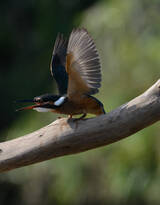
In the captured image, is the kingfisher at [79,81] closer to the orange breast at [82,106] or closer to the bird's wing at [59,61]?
the orange breast at [82,106]

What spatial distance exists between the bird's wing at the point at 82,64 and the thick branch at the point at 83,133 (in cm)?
22

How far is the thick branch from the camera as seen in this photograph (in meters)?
2.64

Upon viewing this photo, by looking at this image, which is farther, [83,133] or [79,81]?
[79,81]

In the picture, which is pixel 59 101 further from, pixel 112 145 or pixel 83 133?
pixel 112 145

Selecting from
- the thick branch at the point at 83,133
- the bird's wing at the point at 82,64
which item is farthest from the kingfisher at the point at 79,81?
the thick branch at the point at 83,133

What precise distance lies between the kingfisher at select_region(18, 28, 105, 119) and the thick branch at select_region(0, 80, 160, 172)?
0.15m

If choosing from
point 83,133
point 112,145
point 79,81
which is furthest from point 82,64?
point 112,145

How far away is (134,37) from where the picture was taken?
5707mm

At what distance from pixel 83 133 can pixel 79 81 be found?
342mm

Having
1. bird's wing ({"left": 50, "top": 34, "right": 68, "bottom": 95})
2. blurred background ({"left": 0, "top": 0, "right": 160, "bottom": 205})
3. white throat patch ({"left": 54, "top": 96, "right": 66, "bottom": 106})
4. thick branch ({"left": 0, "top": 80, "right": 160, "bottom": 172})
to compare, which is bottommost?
blurred background ({"left": 0, "top": 0, "right": 160, "bottom": 205})

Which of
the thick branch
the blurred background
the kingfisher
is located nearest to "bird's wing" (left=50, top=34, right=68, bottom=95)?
the kingfisher

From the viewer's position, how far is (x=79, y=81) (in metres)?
2.94

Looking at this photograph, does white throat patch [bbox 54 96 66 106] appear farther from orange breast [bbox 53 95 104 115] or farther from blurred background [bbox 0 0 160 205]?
blurred background [bbox 0 0 160 205]

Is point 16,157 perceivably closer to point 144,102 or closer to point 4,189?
point 144,102
